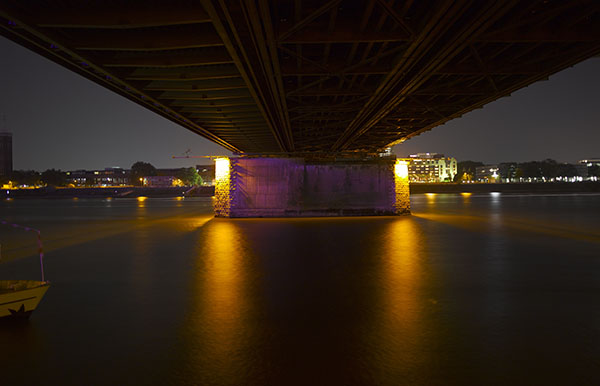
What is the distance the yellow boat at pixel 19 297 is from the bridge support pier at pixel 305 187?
20.1m

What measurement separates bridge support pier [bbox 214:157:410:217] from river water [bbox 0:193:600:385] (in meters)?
13.8

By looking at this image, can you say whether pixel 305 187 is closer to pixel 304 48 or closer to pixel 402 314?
pixel 304 48

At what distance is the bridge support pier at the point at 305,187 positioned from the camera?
86.9ft

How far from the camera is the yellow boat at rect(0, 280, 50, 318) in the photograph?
5926 millimetres

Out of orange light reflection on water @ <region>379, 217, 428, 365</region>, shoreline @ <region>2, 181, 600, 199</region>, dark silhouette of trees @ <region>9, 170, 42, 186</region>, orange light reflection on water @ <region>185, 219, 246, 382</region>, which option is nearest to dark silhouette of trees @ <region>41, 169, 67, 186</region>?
dark silhouette of trees @ <region>9, 170, 42, 186</region>

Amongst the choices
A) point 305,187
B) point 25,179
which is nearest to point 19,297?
point 305,187

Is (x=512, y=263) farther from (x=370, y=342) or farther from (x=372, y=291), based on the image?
(x=370, y=342)

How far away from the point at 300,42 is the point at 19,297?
A: 835 cm

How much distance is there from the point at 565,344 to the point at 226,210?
23681mm

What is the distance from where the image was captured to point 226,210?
87.7ft

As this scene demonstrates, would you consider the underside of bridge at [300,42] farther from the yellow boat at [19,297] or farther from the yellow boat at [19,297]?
the yellow boat at [19,297]

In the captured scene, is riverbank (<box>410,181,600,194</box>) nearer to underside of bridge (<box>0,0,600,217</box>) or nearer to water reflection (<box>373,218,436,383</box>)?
underside of bridge (<box>0,0,600,217</box>)

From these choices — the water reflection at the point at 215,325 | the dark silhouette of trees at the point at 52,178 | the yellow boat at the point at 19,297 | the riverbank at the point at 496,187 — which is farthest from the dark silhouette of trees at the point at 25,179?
the yellow boat at the point at 19,297

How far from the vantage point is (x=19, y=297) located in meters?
6.04
